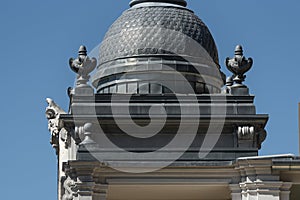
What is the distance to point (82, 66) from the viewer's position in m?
45.4

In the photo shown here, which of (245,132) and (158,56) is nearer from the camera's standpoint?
(245,132)

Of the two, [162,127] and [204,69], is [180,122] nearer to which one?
[162,127]

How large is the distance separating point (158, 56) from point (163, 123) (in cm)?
428

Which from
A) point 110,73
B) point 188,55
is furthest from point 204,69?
point 110,73

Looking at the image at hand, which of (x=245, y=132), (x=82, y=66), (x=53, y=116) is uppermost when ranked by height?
(x=82, y=66)

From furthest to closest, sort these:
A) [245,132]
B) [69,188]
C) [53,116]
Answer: [53,116]
[245,132]
[69,188]

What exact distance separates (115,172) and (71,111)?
435cm

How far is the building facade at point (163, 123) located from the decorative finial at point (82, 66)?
5 cm

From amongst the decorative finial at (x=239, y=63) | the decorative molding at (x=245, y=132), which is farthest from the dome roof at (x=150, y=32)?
the decorative molding at (x=245, y=132)

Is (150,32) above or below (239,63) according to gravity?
above

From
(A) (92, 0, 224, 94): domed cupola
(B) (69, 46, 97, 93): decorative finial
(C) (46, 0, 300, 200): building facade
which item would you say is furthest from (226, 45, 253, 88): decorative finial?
(B) (69, 46, 97, 93): decorative finial

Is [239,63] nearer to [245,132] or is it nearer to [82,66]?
[245,132]

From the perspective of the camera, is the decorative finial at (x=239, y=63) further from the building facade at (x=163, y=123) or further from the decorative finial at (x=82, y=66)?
the decorative finial at (x=82, y=66)

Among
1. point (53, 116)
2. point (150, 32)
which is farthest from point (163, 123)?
point (53, 116)
